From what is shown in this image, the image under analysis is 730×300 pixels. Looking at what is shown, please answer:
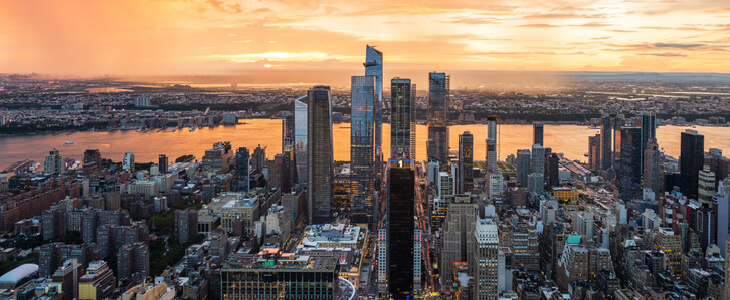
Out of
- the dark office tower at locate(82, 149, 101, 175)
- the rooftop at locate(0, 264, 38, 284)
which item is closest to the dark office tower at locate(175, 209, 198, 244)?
the rooftop at locate(0, 264, 38, 284)

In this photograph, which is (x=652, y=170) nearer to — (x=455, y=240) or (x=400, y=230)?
(x=455, y=240)

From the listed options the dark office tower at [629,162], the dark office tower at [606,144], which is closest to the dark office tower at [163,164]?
→ the dark office tower at [629,162]

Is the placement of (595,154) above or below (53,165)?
above

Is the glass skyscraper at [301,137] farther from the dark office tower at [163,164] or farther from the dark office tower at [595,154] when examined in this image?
the dark office tower at [595,154]

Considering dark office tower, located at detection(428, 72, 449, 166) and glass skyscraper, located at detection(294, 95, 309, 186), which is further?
dark office tower, located at detection(428, 72, 449, 166)

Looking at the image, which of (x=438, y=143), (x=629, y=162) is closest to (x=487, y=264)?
(x=629, y=162)

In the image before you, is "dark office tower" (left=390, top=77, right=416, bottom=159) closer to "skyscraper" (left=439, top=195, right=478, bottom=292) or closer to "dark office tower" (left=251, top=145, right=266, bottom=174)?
"dark office tower" (left=251, top=145, right=266, bottom=174)
